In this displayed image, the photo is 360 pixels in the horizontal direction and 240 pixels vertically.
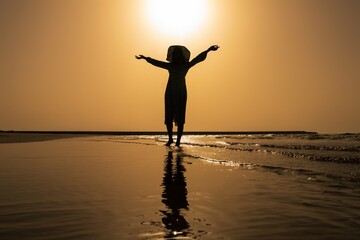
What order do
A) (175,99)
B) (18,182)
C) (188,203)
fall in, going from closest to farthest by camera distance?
(188,203)
(18,182)
(175,99)

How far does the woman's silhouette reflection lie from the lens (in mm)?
3170

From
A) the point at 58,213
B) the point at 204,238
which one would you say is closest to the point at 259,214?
the point at 204,238

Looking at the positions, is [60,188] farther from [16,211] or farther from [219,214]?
[219,214]

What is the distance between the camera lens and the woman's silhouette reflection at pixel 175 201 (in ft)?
10.4

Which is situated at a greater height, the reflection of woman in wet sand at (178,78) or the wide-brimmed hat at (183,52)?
the wide-brimmed hat at (183,52)

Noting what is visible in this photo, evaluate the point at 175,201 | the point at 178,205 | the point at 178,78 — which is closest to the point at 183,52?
the point at 178,78

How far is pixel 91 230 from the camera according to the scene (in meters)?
3.05

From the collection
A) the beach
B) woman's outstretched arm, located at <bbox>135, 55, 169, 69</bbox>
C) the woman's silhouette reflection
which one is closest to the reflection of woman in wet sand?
woman's outstretched arm, located at <bbox>135, 55, 169, 69</bbox>

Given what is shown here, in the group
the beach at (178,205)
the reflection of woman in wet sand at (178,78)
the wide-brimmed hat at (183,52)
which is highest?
the wide-brimmed hat at (183,52)

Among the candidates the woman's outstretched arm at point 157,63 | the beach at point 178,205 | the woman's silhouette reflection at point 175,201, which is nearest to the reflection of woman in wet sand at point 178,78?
the woman's outstretched arm at point 157,63

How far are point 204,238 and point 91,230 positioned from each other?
805 mm

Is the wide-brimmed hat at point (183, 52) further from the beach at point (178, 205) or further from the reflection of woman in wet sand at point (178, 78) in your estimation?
the beach at point (178, 205)

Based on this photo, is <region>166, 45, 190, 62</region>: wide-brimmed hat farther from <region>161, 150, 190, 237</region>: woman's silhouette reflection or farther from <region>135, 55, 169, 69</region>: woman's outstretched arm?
<region>161, 150, 190, 237</region>: woman's silhouette reflection

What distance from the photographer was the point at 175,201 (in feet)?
14.0
